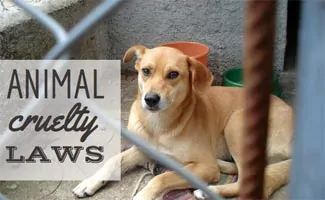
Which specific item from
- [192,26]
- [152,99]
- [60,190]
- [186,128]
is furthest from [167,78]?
[192,26]

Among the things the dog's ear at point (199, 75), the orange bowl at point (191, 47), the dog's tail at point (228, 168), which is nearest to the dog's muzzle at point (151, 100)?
the dog's ear at point (199, 75)

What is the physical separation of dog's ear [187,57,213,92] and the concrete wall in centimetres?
91

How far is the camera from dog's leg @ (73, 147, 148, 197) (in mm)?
2664

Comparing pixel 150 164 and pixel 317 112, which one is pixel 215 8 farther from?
pixel 317 112

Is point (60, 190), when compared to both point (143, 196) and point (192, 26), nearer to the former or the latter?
point (143, 196)

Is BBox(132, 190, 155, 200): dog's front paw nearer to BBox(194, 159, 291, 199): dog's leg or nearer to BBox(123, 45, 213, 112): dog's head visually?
BBox(194, 159, 291, 199): dog's leg

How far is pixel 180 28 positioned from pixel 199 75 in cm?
105

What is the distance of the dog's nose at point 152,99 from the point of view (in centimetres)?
260

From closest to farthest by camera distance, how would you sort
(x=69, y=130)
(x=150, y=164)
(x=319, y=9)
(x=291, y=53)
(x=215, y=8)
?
(x=319, y=9)
(x=150, y=164)
(x=69, y=130)
(x=215, y=8)
(x=291, y=53)

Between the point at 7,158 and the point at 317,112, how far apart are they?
7.99ft

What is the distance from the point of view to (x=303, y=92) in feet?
1.89

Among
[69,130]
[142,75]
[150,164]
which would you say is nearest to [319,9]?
[142,75]

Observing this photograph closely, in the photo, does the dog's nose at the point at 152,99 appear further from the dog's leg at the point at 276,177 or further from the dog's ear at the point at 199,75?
the dog's leg at the point at 276,177

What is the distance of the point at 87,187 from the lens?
267cm
